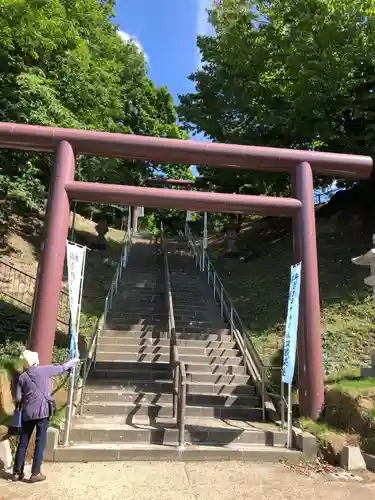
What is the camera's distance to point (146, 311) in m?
12.5

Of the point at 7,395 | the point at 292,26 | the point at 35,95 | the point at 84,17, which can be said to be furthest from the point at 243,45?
the point at 7,395

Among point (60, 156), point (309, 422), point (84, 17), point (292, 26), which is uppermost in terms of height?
point (292, 26)

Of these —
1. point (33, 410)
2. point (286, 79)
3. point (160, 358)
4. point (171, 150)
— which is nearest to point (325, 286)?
point (160, 358)

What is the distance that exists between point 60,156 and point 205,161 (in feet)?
8.99

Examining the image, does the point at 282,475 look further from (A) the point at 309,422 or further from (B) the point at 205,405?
(B) the point at 205,405

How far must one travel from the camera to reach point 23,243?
56.1 feet

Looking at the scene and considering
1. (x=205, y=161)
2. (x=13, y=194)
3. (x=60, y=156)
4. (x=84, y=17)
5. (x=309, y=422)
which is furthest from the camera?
(x=84, y=17)

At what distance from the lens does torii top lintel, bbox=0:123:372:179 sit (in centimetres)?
824

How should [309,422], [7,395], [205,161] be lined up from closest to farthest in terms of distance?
[7,395], [309,422], [205,161]

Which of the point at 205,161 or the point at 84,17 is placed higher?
the point at 84,17

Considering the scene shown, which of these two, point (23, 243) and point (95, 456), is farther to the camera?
point (23, 243)

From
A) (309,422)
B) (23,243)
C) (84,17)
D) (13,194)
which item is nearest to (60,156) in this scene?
(13,194)

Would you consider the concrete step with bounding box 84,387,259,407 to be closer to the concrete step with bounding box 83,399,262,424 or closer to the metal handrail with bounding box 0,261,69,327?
the concrete step with bounding box 83,399,262,424

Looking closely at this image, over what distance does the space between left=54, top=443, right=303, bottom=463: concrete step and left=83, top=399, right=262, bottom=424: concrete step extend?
1176 mm
